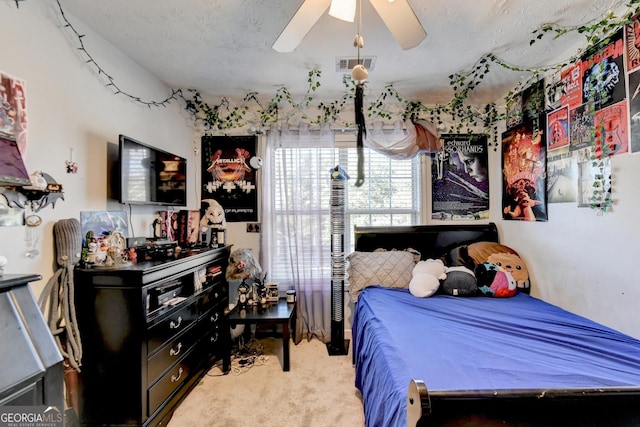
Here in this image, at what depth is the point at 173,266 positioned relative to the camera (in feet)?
6.23

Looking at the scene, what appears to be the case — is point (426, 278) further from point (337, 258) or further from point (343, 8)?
point (343, 8)

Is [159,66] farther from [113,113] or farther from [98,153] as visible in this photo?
[98,153]

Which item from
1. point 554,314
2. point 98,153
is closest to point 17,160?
point 98,153

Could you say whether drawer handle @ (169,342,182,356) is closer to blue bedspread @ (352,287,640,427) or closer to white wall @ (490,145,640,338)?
blue bedspread @ (352,287,640,427)

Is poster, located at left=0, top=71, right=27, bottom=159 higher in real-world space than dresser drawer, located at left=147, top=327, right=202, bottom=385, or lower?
higher

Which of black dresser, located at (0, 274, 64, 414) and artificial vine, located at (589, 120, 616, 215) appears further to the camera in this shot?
artificial vine, located at (589, 120, 616, 215)

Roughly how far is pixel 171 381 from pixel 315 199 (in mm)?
1921

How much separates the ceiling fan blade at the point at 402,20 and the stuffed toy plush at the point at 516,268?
1989 millimetres

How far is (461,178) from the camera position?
3016mm

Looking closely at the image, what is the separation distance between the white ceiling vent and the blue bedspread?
1871mm

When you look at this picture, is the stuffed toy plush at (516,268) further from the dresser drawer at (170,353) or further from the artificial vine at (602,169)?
the dresser drawer at (170,353)

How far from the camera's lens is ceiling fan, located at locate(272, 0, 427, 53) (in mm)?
1262

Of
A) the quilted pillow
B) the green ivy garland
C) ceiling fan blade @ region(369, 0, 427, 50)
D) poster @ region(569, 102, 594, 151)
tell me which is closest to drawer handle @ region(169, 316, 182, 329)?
the quilted pillow

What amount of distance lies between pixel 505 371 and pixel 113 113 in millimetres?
2725
